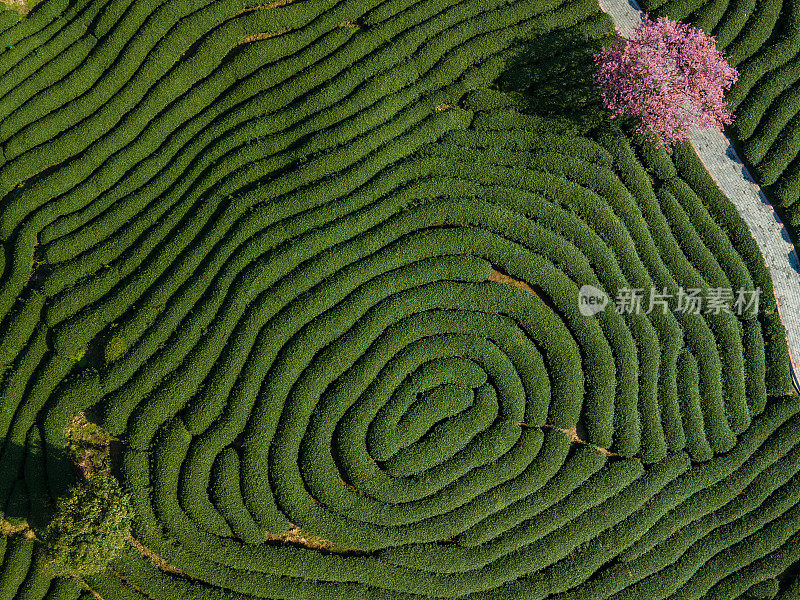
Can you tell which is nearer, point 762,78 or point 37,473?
point 37,473

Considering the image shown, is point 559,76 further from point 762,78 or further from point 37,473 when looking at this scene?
point 37,473

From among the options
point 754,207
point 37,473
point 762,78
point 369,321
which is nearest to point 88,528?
point 37,473

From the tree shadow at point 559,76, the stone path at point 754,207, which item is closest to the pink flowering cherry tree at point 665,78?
the tree shadow at point 559,76

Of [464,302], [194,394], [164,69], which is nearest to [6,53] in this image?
[164,69]

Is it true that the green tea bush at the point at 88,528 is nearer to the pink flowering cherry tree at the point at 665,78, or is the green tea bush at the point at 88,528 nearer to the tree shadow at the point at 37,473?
the tree shadow at the point at 37,473

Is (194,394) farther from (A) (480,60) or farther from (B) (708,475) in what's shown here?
(B) (708,475)

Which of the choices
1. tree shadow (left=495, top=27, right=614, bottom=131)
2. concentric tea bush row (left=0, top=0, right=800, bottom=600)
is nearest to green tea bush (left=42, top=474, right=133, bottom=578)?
concentric tea bush row (left=0, top=0, right=800, bottom=600)
